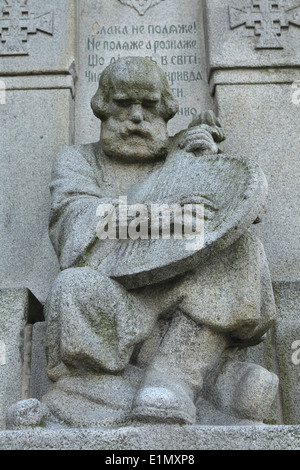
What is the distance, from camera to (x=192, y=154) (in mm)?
4273

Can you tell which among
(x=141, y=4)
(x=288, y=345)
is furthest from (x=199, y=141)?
(x=141, y=4)

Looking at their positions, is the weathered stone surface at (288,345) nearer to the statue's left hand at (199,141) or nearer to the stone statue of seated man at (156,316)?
the stone statue of seated man at (156,316)

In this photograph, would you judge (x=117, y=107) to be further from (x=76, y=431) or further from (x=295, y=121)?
(x=76, y=431)

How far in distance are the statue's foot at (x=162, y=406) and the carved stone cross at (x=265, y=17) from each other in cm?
313

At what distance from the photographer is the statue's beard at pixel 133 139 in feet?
14.5

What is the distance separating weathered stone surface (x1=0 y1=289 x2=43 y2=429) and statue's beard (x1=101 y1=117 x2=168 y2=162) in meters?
1.00

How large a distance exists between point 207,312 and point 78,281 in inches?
25.5

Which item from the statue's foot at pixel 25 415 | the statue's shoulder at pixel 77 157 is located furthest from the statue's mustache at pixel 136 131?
the statue's foot at pixel 25 415

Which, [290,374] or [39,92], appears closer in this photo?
[290,374]

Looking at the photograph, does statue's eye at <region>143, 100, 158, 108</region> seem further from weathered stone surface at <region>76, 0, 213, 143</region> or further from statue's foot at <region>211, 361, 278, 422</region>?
statue's foot at <region>211, 361, 278, 422</region>

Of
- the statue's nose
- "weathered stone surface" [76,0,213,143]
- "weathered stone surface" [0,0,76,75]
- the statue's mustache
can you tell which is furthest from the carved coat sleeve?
"weathered stone surface" [0,0,76,75]
